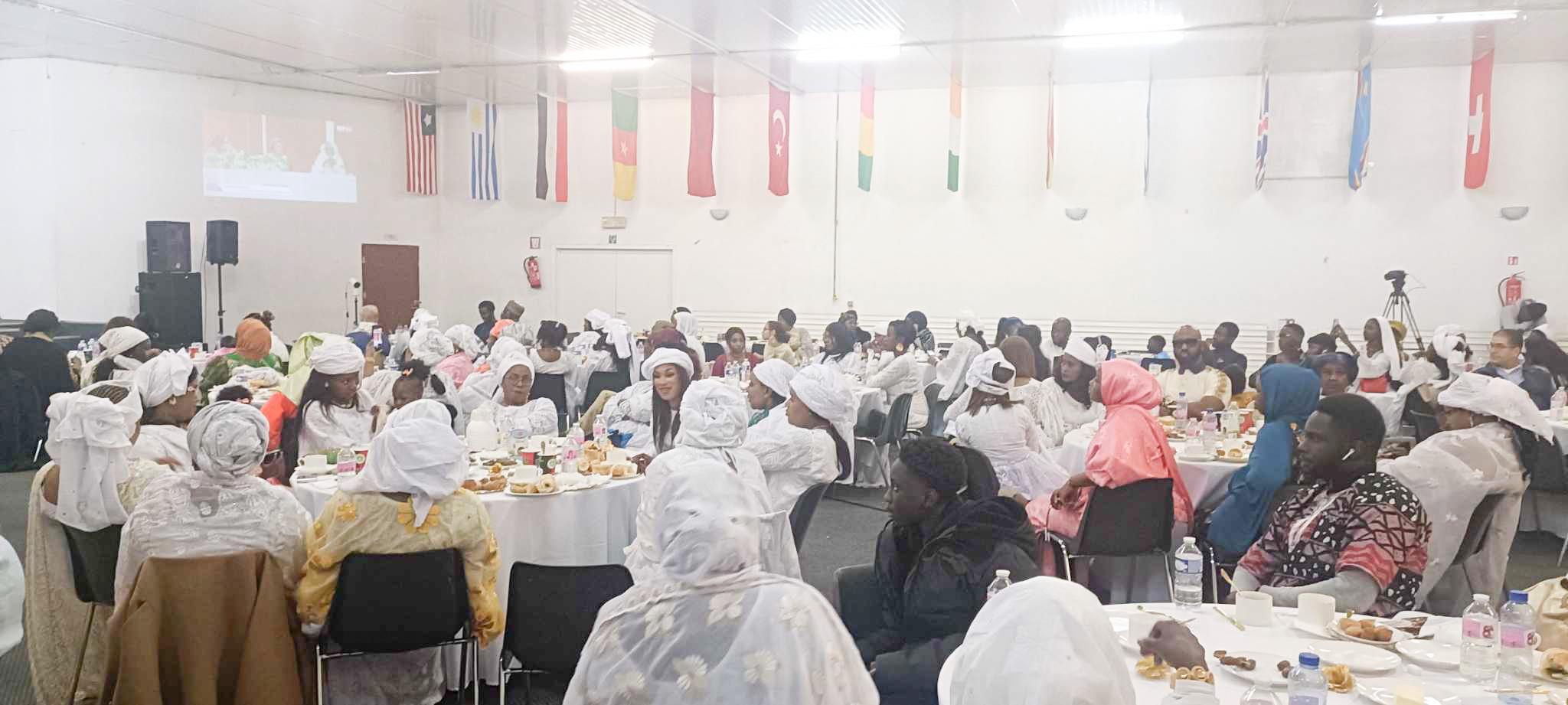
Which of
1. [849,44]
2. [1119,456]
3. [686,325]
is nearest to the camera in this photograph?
[1119,456]

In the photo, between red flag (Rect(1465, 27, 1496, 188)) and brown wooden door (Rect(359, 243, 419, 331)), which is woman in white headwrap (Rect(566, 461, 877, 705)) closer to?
red flag (Rect(1465, 27, 1496, 188))

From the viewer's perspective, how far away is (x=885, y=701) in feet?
9.98

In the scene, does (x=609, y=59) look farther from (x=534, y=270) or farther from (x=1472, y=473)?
(x=1472, y=473)

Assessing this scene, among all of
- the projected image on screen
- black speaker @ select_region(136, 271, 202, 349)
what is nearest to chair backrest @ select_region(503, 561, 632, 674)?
black speaker @ select_region(136, 271, 202, 349)

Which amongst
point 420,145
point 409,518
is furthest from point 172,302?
point 409,518

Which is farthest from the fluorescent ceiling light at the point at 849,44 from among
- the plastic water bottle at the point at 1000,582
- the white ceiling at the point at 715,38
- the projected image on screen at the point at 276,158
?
the plastic water bottle at the point at 1000,582

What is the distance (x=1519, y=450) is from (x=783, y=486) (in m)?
3.11

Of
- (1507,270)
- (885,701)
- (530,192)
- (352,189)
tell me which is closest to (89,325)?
(352,189)

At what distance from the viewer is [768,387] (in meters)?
6.26

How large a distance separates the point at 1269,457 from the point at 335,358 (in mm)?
4624

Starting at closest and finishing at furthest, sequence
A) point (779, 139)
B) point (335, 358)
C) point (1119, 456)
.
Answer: point (1119, 456) < point (335, 358) < point (779, 139)

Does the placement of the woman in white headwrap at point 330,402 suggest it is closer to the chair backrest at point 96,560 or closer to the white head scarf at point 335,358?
the white head scarf at point 335,358

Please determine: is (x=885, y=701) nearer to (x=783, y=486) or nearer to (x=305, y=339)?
(x=783, y=486)

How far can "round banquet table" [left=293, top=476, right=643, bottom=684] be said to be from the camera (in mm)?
4625
